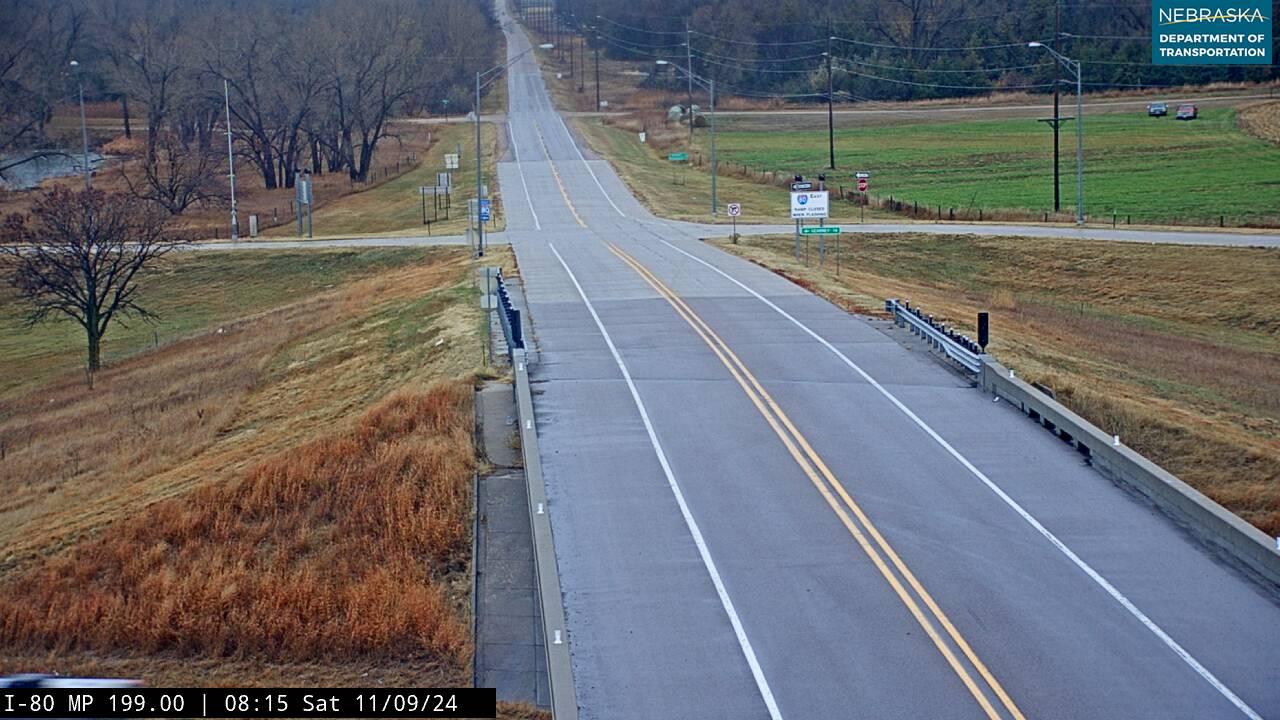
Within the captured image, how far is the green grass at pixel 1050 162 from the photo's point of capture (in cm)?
6444

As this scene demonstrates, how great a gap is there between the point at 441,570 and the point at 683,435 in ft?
19.1

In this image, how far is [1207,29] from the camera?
62469 millimetres

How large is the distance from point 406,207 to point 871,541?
2262 inches

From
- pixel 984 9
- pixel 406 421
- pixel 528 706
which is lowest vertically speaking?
pixel 528 706

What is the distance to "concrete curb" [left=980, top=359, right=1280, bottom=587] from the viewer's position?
16766mm

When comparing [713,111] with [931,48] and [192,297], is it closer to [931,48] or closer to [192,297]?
[192,297]

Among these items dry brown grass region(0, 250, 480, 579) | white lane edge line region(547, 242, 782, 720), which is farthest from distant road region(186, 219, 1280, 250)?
white lane edge line region(547, 242, 782, 720)

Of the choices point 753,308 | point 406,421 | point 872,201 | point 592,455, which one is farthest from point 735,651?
point 872,201

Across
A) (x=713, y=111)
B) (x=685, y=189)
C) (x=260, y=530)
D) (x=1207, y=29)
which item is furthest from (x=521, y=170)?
(x=260, y=530)

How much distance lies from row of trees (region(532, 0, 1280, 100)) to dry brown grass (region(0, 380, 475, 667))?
9583cm

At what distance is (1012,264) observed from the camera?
5078 cm

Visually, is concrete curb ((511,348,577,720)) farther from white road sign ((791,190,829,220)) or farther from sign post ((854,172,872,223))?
sign post ((854,172,872,223))

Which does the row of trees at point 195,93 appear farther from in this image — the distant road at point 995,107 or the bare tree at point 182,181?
the distant road at point 995,107

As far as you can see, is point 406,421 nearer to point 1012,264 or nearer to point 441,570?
point 441,570
